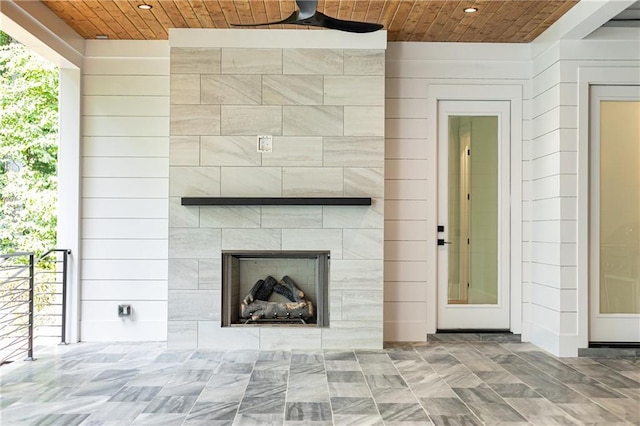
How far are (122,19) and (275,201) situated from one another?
192 centimetres

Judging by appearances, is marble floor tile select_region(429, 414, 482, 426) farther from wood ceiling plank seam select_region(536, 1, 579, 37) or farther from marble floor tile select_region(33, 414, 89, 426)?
wood ceiling plank seam select_region(536, 1, 579, 37)

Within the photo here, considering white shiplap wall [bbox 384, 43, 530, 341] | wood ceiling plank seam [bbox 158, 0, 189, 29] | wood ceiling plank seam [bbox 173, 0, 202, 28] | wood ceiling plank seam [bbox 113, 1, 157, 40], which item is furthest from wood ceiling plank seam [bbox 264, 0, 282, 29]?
white shiplap wall [bbox 384, 43, 530, 341]

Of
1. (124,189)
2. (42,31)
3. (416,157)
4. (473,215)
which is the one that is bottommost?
(473,215)

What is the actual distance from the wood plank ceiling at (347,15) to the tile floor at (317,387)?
2713 mm

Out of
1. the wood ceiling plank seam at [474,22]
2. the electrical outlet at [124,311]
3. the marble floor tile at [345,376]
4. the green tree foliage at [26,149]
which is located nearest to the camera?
the marble floor tile at [345,376]

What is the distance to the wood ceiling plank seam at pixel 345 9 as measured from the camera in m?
4.20

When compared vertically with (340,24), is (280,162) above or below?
below

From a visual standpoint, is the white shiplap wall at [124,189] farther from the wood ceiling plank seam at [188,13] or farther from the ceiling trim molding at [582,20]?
the ceiling trim molding at [582,20]

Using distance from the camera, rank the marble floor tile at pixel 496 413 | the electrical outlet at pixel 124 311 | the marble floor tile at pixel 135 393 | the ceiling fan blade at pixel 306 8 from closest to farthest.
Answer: the ceiling fan blade at pixel 306 8, the marble floor tile at pixel 496 413, the marble floor tile at pixel 135 393, the electrical outlet at pixel 124 311

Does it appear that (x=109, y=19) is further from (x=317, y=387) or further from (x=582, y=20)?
(x=582, y=20)

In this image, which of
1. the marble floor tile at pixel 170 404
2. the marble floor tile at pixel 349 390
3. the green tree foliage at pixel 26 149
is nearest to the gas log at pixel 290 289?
the marble floor tile at pixel 349 390

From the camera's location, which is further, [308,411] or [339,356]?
[339,356]

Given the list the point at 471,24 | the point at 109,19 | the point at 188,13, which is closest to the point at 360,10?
the point at 471,24

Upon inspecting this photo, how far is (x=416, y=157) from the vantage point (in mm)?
5203
